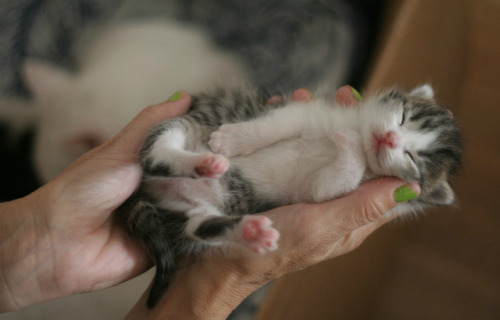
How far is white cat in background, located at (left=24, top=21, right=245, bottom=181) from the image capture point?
72.4 inches

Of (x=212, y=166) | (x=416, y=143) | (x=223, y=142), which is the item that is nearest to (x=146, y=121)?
(x=223, y=142)

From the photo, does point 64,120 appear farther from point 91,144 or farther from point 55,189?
point 55,189

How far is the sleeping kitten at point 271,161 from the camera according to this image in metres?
1.27

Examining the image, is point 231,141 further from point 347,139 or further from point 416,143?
point 416,143

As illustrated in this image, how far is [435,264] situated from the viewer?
2615 mm

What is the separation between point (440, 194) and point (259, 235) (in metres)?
0.69

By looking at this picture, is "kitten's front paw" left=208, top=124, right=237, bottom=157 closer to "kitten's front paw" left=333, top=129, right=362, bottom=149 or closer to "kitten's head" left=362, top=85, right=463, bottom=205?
"kitten's front paw" left=333, top=129, right=362, bottom=149

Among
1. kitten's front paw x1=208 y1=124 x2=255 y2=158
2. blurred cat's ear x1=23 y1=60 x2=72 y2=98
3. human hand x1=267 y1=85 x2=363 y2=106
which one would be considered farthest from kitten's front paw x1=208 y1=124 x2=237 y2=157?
blurred cat's ear x1=23 y1=60 x2=72 y2=98

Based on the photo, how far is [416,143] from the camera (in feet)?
4.37

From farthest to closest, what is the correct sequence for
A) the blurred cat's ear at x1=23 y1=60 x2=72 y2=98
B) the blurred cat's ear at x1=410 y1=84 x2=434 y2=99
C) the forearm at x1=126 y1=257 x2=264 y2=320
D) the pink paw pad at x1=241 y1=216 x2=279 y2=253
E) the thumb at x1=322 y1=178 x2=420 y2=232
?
the blurred cat's ear at x1=23 y1=60 x2=72 y2=98 < the blurred cat's ear at x1=410 y1=84 x2=434 y2=99 < the forearm at x1=126 y1=257 x2=264 y2=320 < the thumb at x1=322 y1=178 x2=420 y2=232 < the pink paw pad at x1=241 y1=216 x2=279 y2=253

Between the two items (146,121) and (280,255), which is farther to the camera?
(146,121)

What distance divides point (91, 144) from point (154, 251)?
33.5 inches

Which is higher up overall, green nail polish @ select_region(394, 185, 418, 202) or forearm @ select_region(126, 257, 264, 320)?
green nail polish @ select_region(394, 185, 418, 202)

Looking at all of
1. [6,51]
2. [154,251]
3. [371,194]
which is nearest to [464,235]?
[371,194]
